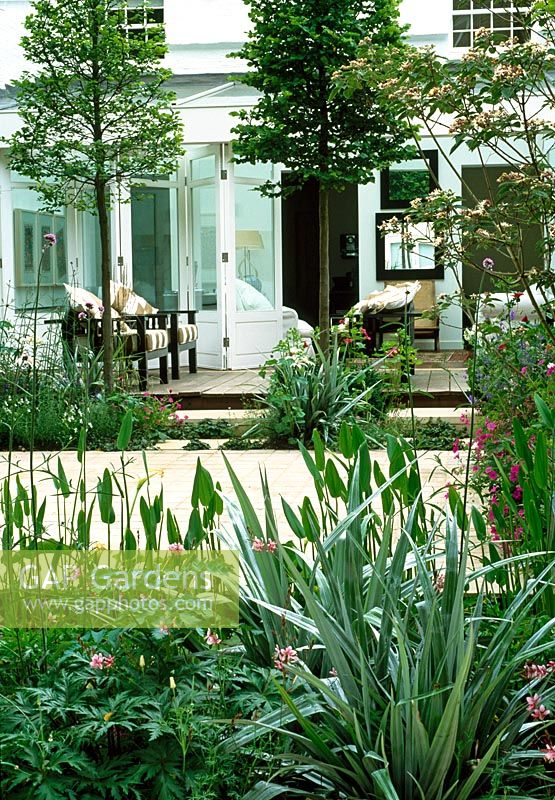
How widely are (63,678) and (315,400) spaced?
5416mm

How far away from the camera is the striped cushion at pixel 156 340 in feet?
33.6

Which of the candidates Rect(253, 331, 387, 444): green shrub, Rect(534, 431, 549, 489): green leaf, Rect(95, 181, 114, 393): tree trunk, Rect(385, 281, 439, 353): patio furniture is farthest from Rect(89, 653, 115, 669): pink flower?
Rect(385, 281, 439, 353): patio furniture

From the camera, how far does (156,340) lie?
1041 centimetres

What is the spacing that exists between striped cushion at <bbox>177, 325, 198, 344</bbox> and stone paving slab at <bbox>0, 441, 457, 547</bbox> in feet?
12.3

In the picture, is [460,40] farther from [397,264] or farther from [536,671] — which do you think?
[536,671]

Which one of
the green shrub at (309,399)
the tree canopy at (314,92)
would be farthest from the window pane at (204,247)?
the green shrub at (309,399)

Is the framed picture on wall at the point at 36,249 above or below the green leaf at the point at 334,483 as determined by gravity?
above

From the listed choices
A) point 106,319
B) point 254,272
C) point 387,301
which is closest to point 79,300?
point 106,319

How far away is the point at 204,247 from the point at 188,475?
655 centimetres

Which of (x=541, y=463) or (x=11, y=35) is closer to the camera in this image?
(x=541, y=463)

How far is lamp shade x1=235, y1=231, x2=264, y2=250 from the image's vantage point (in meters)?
12.1

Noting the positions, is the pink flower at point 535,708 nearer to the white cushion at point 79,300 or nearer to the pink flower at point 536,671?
the pink flower at point 536,671

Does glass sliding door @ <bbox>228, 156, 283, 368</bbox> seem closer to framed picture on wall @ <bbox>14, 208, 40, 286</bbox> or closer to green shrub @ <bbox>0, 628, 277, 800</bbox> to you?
framed picture on wall @ <bbox>14, 208, 40, 286</bbox>

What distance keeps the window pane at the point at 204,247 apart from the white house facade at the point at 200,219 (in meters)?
0.01
